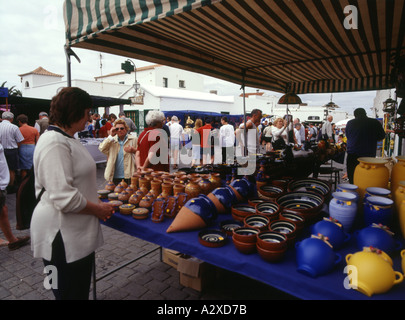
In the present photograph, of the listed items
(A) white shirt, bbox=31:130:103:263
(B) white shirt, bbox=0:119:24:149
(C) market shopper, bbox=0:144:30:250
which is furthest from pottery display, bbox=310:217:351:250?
(B) white shirt, bbox=0:119:24:149

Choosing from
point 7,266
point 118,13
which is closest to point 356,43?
point 118,13

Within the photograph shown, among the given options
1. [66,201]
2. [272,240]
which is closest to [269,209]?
[272,240]

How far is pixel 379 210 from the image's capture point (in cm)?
142

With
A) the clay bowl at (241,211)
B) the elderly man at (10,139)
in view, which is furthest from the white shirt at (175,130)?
the clay bowl at (241,211)

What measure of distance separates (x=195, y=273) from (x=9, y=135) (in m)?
5.14

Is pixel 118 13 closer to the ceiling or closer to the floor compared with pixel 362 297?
closer to the ceiling

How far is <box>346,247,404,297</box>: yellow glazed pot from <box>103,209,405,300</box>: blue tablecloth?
3cm

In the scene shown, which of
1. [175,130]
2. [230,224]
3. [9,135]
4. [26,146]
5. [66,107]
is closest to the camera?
[66,107]

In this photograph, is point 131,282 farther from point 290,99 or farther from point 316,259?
→ point 290,99

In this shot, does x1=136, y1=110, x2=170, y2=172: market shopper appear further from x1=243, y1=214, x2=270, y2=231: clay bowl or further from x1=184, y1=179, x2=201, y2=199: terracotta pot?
x1=243, y1=214, x2=270, y2=231: clay bowl

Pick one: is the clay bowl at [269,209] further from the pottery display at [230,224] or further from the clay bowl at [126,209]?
the clay bowl at [126,209]
